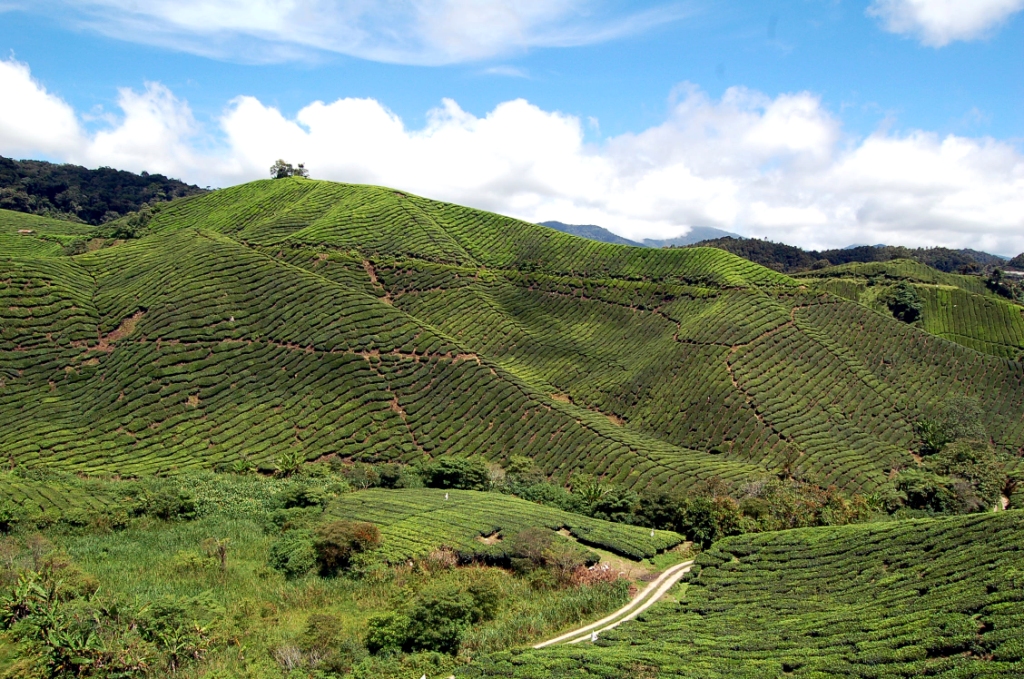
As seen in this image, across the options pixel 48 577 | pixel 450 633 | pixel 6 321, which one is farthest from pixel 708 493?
pixel 6 321

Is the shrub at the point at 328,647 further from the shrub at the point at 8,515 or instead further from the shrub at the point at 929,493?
the shrub at the point at 929,493

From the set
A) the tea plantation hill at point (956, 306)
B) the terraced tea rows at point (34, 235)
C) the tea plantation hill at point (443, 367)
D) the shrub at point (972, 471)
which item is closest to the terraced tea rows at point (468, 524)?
the tea plantation hill at point (443, 367)

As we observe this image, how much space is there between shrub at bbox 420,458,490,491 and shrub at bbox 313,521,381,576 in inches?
607

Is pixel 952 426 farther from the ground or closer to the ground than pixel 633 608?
farther from the ground

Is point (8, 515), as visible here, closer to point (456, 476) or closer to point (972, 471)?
point (456, 476)

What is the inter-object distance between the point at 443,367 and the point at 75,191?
15764 cm

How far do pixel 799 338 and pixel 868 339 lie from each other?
10083mm

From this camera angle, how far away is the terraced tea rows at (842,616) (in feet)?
59.8

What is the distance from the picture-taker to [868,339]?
73375mm

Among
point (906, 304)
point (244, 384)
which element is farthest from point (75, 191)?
point (906, 304)

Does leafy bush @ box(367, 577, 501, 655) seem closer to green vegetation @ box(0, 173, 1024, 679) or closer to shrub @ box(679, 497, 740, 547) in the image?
green vegetation @ box(0, 173, 1024, 679)

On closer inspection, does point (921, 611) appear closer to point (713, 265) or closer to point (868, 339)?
point (868, 339)

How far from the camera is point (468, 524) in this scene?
36250 mm

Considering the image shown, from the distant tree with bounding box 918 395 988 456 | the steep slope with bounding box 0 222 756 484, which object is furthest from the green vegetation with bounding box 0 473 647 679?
the distant tree with bounding box 918 395 988 456
